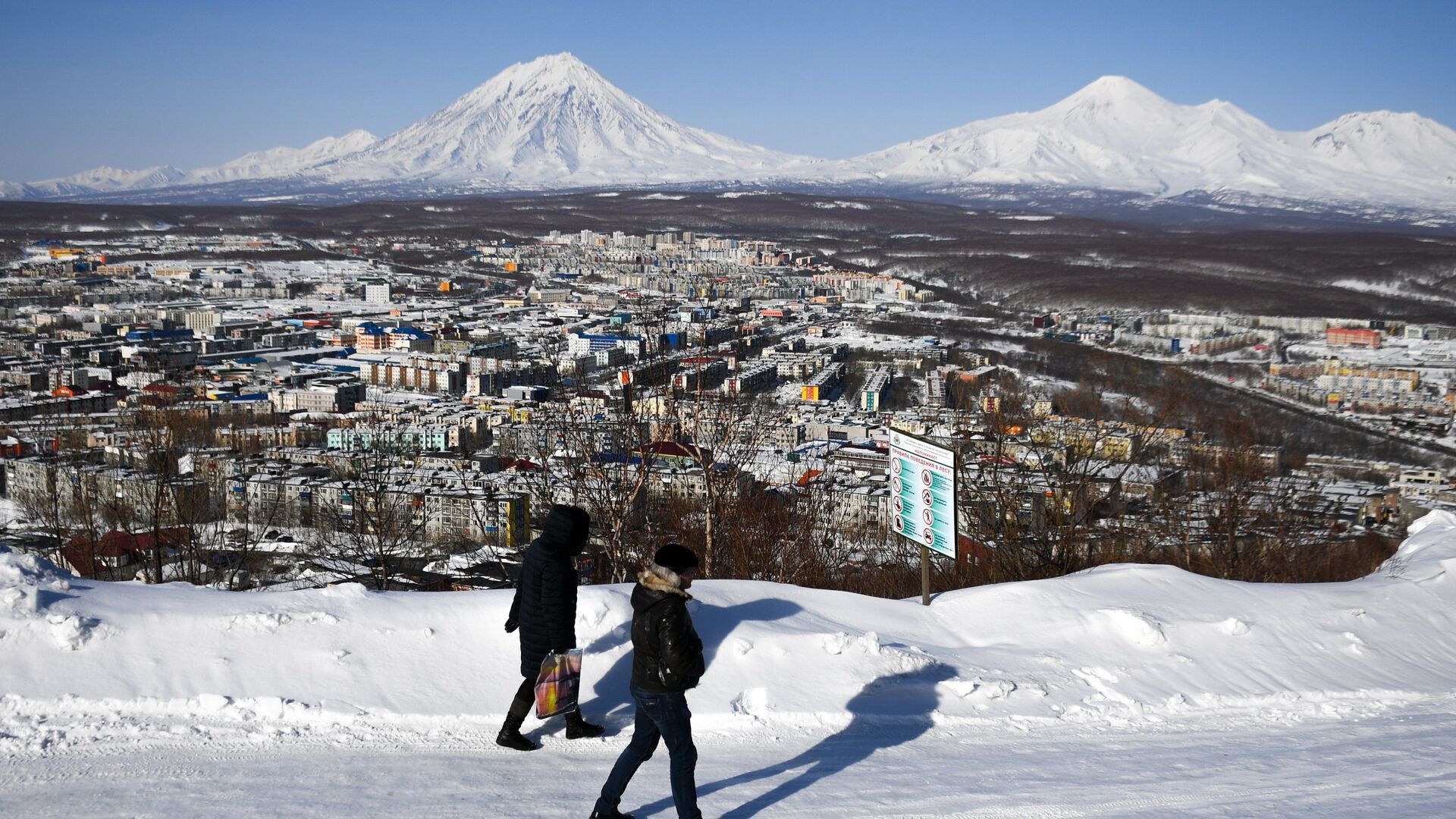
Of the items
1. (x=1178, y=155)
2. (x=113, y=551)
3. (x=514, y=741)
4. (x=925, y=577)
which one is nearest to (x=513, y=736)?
(x=514, y=741)

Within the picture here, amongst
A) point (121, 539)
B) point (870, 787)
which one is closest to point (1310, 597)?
point (870, 787)

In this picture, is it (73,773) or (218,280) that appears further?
(218,280)

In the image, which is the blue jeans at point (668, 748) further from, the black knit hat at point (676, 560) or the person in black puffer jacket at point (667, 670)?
the black knit hat at point (676, 560)

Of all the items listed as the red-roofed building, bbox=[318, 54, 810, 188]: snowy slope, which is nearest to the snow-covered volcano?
bbox=[318, 54, 810, 188]: snowy slope

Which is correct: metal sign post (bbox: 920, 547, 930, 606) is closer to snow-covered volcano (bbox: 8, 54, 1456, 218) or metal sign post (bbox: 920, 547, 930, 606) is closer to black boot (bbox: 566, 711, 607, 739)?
black boot (bbox: 566, 711, 607, 739)

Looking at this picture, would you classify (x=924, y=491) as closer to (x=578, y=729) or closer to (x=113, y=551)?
(x=578, y=729)

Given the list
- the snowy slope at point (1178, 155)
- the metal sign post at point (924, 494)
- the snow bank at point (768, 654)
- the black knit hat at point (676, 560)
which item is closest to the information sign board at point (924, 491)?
the metal sign post at point (924, 494)

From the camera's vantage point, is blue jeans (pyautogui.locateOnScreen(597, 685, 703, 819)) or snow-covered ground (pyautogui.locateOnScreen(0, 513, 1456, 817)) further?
snow-covered ground (pyautogui.locateOnScreen(0, 513, 1456, 817))

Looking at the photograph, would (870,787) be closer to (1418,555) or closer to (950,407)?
(1418,555)
